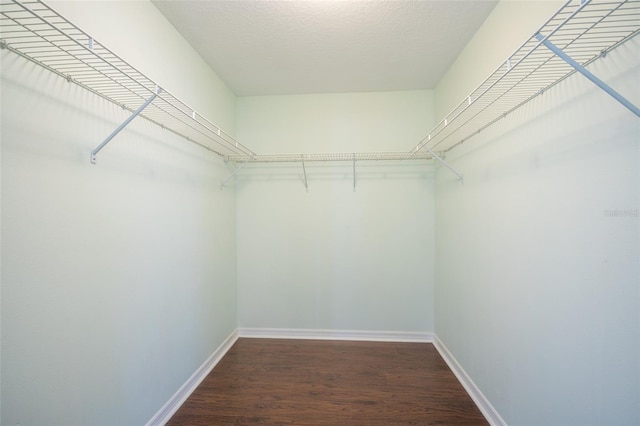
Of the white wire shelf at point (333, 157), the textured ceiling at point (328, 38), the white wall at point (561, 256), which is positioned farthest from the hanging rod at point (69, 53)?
the white wall at point (561, 256)

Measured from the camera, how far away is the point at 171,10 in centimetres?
142

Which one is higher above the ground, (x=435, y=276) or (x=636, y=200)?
(x=636, y=200)

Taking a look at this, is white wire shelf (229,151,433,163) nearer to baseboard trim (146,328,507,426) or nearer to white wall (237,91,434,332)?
white wall (237,91,434,332)

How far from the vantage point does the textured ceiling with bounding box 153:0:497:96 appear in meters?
1.41

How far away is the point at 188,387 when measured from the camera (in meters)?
1.70

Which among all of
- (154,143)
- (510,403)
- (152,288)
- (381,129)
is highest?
(381,129)

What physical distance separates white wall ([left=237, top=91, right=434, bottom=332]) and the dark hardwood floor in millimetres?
305

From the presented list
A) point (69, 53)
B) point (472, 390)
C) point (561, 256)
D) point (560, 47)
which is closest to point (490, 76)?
point (560, 47)

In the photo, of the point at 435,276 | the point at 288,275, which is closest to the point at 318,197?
the point at 288,275

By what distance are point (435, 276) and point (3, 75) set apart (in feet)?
9.75

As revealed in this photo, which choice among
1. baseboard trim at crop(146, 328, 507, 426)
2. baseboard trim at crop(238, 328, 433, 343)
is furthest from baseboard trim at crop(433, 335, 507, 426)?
baseboard trim at crop(238, 328, 433, 343)

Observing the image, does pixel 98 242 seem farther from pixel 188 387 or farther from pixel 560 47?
pixel 560 47

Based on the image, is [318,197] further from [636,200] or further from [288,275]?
[636,200]

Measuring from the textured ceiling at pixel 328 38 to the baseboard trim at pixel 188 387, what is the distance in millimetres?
2539
